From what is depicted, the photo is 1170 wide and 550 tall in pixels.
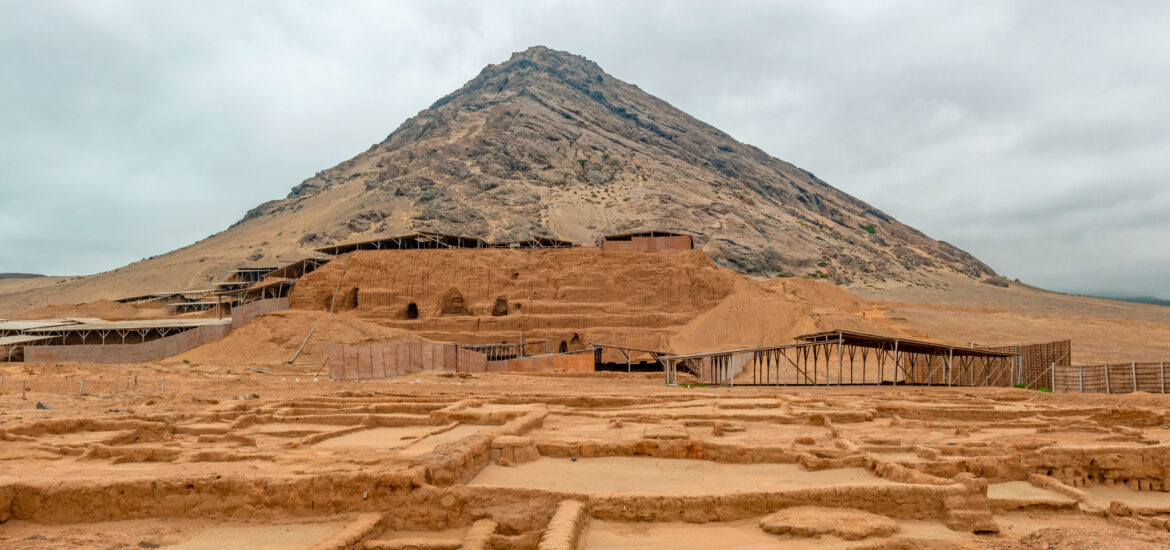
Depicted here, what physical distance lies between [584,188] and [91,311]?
199 feet

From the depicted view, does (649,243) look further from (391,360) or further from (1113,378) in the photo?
(1113,378)

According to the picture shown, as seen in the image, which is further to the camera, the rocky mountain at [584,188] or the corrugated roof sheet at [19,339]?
the rocky mountain at [584,188]

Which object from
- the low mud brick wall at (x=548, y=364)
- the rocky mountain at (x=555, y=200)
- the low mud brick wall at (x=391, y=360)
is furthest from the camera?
the rocky mountain at (x=555, y=200)

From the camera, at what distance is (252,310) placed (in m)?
37.2

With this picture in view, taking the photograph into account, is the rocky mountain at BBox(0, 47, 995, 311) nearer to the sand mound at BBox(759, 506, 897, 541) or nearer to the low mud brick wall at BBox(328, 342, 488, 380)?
the low mud brick wall at BBox(328, 342, 488, 380)

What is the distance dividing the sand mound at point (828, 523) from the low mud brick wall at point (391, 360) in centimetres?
2148

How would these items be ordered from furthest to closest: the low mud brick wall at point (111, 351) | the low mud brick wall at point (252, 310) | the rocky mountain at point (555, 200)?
the rocky mountain at point (555, 200), the low mud brick wall at point (252, 310), the low mud brick wall at point (111, 351)

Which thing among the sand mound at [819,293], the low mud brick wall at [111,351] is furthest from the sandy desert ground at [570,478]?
the sand mound at [819,293]

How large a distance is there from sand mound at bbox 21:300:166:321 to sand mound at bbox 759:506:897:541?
53.3 meters

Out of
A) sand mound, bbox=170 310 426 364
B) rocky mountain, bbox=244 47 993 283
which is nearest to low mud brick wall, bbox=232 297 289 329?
sand mound, bbox=170 310 426 364

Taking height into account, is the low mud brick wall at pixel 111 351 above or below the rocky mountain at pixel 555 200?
below

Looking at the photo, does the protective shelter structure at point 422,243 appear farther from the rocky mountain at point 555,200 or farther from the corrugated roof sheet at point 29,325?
the rocky mountain at point 555,200

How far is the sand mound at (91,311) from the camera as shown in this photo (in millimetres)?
48369

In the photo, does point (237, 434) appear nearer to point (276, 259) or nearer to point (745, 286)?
point (745, 286)
